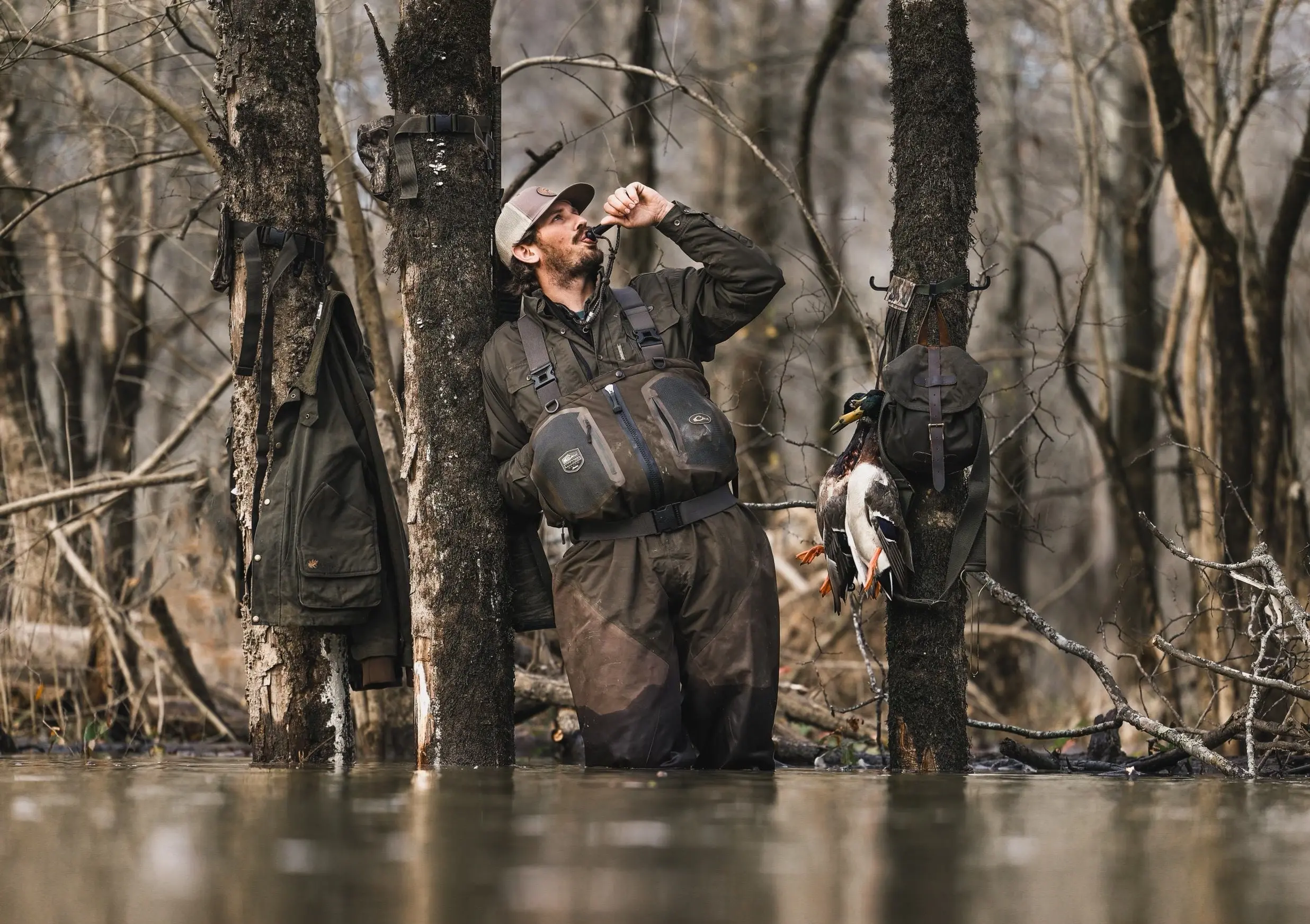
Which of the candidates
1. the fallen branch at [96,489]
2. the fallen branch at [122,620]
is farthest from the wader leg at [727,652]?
the fallen branch at [122,620]

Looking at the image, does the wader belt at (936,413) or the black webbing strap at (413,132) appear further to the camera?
the black webbing strap at (413,132)

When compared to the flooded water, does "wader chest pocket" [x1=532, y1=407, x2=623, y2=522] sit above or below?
above

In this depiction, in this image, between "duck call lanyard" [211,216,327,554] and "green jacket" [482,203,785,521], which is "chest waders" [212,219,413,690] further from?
"green jacket" [482,203,785,521]

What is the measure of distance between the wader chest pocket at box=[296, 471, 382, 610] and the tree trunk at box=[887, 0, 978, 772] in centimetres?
180

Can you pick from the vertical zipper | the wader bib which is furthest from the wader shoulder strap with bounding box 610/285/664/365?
the vertical zipper

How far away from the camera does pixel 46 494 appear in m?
8.00

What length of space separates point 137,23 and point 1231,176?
8124 millimetres

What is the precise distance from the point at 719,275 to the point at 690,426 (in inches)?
22.1

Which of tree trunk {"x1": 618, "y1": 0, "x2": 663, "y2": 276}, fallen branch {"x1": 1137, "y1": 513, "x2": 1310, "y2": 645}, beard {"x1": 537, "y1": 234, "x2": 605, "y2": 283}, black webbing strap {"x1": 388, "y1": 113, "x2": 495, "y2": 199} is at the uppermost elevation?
tree trunk {"x1": 618, "y1": 0, "x2": 663, "y2": 276}

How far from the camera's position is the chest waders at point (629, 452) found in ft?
16.5

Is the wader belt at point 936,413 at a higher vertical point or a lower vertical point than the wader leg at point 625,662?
higher

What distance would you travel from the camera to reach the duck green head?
16.7ft

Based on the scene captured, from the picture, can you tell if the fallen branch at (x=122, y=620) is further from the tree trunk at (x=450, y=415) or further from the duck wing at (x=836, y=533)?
the duck wing at (x=836, y=533)

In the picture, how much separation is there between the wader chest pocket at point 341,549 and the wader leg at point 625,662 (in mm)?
717
